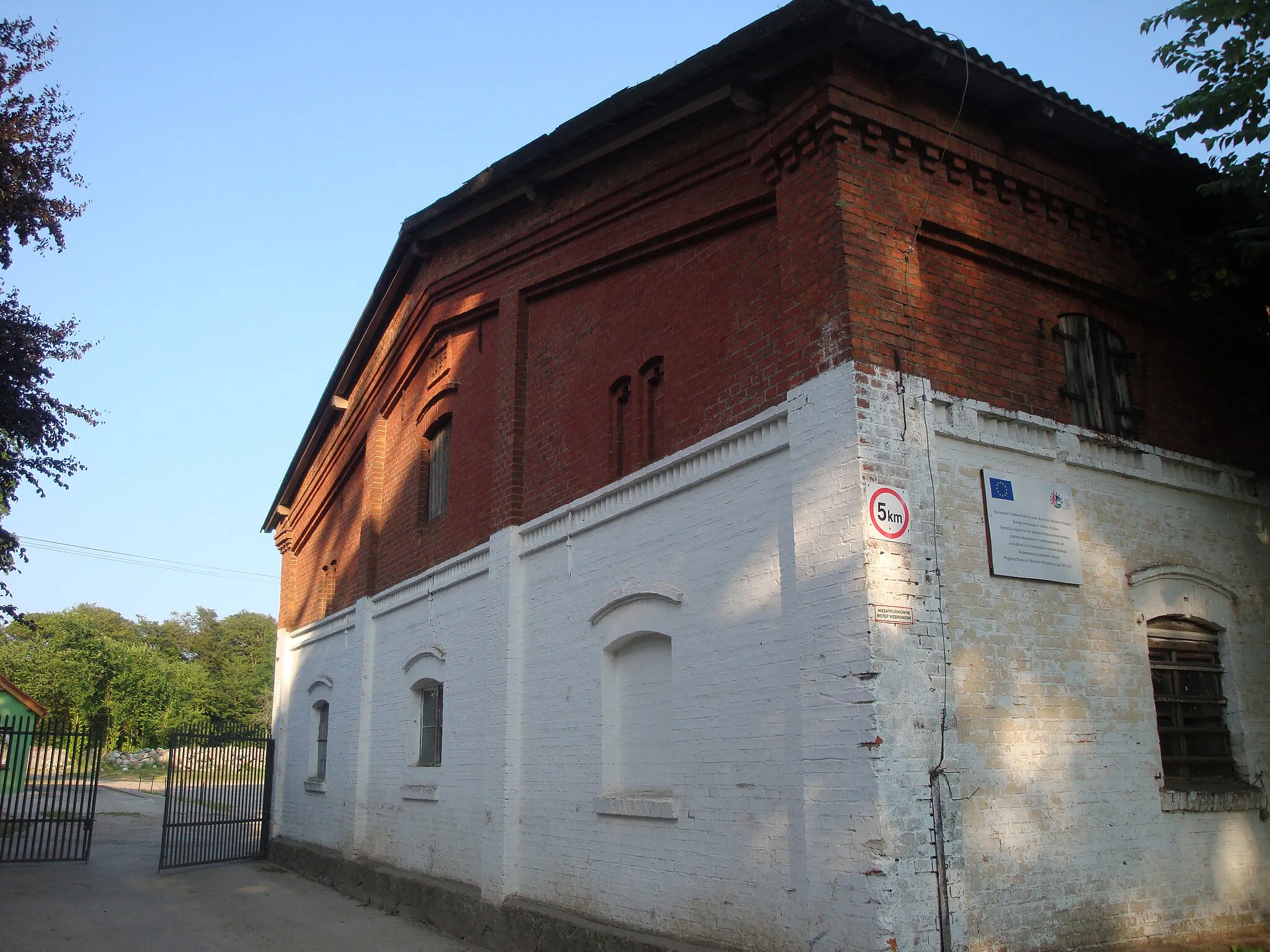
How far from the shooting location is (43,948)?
9938 mm

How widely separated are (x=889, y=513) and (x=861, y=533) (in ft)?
0.98

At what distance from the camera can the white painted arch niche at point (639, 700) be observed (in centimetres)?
801

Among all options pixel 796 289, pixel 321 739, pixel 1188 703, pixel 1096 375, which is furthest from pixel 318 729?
pixel 1096 375

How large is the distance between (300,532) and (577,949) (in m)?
14.2

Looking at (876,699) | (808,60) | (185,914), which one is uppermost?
(808,60)

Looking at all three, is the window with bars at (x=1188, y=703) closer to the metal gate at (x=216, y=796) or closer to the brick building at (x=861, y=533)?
the brick building at (x=861, y=533)

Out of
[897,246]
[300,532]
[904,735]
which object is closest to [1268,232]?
[897,246]

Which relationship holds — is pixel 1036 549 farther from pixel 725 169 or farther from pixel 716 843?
pixel 725 169

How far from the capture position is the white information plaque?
276 inches

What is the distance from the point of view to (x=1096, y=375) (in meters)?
8.31

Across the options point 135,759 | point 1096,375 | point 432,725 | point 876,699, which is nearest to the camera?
point 876,699

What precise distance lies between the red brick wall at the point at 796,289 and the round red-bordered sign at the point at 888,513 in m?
0.92

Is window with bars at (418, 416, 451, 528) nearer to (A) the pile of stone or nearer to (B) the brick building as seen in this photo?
(B) the brick building

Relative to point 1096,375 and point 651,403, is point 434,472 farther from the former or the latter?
point 1096,375
